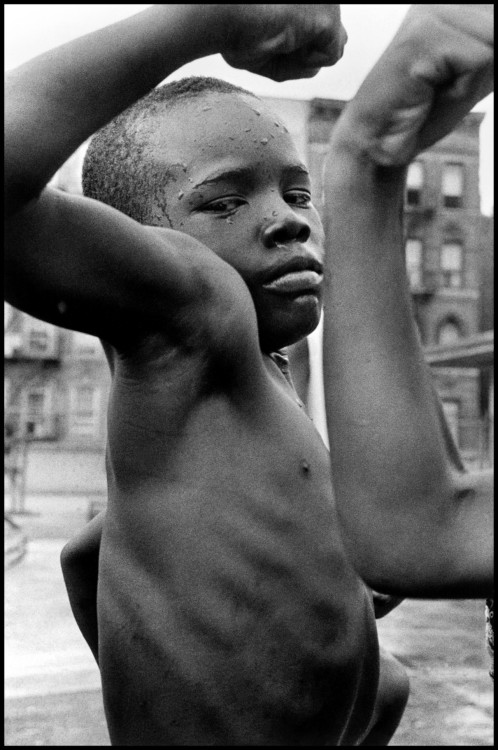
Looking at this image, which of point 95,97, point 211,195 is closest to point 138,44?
point 95,97

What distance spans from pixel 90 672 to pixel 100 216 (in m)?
3.61

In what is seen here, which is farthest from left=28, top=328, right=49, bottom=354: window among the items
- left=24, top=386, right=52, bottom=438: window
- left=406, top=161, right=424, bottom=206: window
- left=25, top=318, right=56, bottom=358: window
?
left=406, top=161, right=424, bottom=206: window

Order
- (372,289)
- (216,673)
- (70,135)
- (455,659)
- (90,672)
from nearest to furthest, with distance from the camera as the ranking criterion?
(372,289) < (70,135) < (216,673) < (90,672) < (455,659)

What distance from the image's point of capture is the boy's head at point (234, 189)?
3.62 ft

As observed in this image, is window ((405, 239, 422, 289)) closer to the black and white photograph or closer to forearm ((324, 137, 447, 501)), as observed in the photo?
the black and white photograph

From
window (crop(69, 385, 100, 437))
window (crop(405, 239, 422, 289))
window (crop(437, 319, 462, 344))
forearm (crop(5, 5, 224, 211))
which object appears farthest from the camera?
window (crop(69, 385, 100, 437))

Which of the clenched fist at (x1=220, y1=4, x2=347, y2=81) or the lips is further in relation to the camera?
the lips

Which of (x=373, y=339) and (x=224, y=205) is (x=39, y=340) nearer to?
(x=224, y=205)

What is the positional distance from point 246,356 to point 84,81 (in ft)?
1.15

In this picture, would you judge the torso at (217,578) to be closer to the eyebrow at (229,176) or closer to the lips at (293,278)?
the lips at (293,278)

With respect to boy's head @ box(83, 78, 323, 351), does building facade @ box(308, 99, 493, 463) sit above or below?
above

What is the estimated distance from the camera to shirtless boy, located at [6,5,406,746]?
91cm

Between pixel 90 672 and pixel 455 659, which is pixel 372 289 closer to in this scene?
pixel 90 672

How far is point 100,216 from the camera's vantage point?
0.92m
